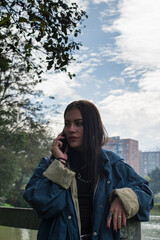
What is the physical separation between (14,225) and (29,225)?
1.03 ft

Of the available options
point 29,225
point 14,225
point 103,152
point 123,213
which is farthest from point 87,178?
point 14,225

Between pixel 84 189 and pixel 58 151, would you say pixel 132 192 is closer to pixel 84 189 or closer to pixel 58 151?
pixel 84 189

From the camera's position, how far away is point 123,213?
1.46 m

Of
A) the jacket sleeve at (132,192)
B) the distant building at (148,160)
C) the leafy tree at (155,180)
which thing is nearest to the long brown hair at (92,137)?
the jacket sleeve at (132,192)

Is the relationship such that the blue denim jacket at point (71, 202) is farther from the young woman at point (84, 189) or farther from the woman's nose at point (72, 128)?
the woman's nose at point (72, 128)

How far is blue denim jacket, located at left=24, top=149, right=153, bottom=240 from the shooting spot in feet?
4.85

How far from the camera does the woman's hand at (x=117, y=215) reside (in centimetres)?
145

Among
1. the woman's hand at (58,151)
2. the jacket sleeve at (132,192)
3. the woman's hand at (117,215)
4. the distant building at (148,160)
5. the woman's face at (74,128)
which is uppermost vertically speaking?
the distant building at (148,160)

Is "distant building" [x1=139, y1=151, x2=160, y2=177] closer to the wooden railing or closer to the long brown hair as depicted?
the wooden railing

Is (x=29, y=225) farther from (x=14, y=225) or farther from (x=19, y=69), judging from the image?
(x=19, y=69)

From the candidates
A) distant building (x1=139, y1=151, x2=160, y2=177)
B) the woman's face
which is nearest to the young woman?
the woman's face

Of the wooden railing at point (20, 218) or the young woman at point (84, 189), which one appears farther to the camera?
the wooden railing at point (20, 218)

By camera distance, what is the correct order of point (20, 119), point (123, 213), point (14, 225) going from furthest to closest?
point (20, 119)
point (14, 225)
point (123, 213)

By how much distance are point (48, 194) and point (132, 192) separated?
0.43m
